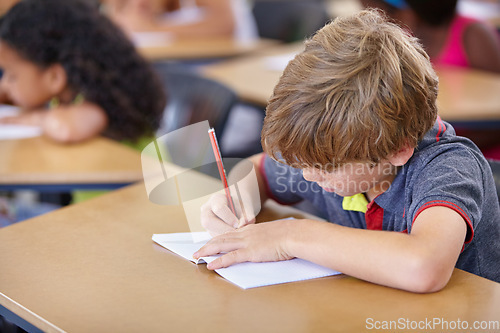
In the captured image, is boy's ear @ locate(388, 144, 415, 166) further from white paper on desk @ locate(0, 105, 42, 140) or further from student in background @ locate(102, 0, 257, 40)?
student in background @ locate(102, 0, 257, 40)

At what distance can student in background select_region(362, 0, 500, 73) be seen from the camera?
247cm

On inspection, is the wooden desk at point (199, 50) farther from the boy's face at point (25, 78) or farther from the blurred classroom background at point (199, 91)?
the boy's face at point (25, 78)

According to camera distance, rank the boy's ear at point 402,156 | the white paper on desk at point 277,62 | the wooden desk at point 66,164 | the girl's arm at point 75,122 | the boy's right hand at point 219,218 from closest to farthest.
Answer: the boy's ear at point 402,156 < the boy's right hand at point 219,218 < the wooden desk at point 66,164 < the girl's arm at point 75,122 < the white paper on desk at point 277,62

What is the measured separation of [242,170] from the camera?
47.9 inches

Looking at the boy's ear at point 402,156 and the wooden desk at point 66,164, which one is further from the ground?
the boy's ear at point 402,156

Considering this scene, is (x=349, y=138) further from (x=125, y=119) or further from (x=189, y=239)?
(x=125, y=119)

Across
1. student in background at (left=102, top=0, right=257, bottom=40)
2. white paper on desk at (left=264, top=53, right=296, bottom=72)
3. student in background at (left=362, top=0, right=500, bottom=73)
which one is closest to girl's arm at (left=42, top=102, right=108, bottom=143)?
white paper on desk at (left=264, top=53, right=296, bottom=72)

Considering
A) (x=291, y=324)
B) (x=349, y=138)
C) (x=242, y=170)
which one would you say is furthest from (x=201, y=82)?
(x=291, y=324)

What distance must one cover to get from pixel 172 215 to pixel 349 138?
1.45 feet

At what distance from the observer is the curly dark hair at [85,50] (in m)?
1.93

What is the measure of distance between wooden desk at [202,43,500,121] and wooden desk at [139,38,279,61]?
1.32ft

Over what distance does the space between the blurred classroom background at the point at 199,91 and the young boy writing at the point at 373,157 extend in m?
0.17

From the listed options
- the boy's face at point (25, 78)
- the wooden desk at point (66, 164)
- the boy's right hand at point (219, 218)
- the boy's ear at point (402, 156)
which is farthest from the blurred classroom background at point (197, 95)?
the boy's right hand at point (219, 218)

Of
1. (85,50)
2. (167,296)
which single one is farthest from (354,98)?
(85,50)
